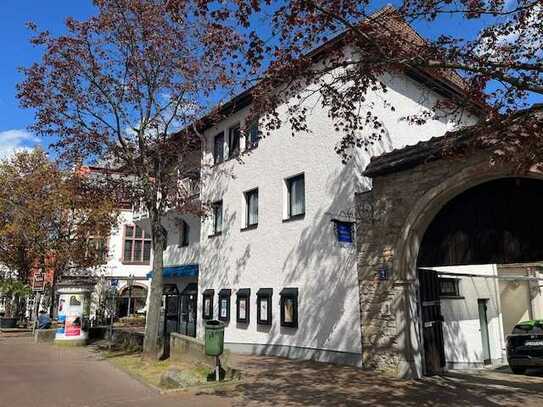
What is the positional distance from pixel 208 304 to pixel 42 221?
16153 mm

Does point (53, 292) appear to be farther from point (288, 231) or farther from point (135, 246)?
point (288, 231)

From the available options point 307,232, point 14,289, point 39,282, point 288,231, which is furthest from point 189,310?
point 14,289

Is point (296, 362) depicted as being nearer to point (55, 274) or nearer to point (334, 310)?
point (334, 310)

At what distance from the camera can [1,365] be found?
14383mm

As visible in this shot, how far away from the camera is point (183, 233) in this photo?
23062 millimetres

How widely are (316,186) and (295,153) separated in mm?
1648

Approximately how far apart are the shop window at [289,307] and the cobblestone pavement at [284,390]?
166cm

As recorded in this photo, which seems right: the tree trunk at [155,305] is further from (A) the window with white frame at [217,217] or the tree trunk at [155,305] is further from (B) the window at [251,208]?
(A) the window with white frame at [217,217]

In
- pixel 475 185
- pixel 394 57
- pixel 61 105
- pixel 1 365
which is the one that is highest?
pixel 61 105

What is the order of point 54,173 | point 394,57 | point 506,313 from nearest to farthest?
point 394,57 → point 506,313 → point 54,173

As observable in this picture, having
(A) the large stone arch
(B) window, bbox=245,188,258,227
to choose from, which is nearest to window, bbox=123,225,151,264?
(B) window, bbox=245,188,258,227

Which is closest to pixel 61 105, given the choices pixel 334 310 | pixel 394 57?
pixel 334 310

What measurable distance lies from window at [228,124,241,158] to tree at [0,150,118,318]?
13126mm

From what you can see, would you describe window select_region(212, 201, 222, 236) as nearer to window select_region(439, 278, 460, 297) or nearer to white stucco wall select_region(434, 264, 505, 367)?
window select_region(439, 278, 460, 297)
